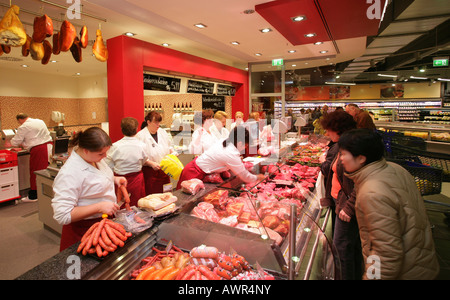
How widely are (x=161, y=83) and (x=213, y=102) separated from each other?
11.8ft

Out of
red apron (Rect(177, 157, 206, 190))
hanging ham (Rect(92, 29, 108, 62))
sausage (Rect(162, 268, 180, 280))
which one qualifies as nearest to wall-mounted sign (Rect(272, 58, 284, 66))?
hanging ham (Rect(92, 29, 108, 62))

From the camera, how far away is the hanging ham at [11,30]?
10.8 ft

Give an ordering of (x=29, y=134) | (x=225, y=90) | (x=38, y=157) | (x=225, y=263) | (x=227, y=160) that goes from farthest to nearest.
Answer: (x=225, y=90)
(x=38, y=157)
(x=29, y=134)
(x=227, y=160)
(x=225, y=263)

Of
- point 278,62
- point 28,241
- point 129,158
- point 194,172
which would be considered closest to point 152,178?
point 129,158

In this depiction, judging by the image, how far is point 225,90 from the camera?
987 centimetres

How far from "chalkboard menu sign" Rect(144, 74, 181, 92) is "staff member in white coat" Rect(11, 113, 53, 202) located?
9.45 ft

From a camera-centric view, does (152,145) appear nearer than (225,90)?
Yes

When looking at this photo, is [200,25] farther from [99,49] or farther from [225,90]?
[225,90]

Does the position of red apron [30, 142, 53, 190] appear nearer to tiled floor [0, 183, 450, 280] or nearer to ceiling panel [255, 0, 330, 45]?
tiled floor [0, 183, 450, 280]

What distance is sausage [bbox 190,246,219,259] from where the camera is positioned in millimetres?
Answer: 1806

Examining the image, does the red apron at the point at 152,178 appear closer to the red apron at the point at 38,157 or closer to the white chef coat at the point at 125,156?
the white chef coat at the point at 125,156

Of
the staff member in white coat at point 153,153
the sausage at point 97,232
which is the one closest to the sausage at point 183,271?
the sausage at point 97,232
